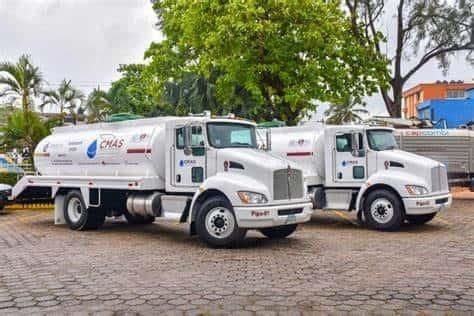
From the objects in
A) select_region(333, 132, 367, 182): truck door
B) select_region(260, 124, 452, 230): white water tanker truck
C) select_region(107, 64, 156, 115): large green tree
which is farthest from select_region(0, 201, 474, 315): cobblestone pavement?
select_region(107, 64, 156, 115): large green tree

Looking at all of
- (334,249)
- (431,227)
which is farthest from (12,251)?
(431,227)

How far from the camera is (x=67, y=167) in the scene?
14602 millimetres

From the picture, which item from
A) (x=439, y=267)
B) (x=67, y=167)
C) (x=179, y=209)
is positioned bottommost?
(x=439, y=267)

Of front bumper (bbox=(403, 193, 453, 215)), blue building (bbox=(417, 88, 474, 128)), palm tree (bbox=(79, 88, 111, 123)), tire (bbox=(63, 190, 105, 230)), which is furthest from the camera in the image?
palm tree (bbox=(79, 88, 111, 123))

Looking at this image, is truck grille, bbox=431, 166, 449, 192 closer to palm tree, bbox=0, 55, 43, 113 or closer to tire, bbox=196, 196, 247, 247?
tire, bbox=196, 196, 247, 247

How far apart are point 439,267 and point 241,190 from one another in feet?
11.6

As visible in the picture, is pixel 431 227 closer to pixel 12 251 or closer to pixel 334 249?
pixel 334 249

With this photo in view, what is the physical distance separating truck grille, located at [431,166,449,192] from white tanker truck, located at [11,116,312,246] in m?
3.59

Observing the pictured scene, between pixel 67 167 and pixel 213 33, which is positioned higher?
pixel 213 33

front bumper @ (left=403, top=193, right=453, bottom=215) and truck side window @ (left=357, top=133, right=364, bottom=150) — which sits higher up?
truck side window @ (left=357, top=133, right=364, bottom=150)

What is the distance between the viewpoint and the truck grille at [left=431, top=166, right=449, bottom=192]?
13336 mm

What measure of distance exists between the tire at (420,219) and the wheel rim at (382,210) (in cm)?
83

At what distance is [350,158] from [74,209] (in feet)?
22.4

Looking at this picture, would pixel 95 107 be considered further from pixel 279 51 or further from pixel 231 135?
pixel 231 135
